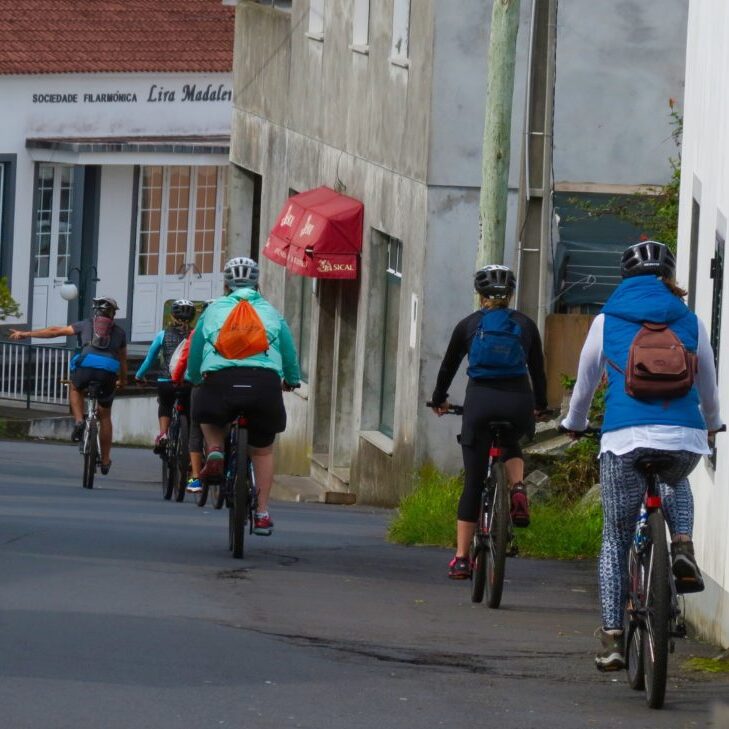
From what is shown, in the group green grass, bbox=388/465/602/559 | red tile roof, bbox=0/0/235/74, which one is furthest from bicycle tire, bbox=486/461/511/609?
red tile roof, bbox=0/0/235/74

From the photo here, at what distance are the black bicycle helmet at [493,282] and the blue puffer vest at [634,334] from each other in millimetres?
2745

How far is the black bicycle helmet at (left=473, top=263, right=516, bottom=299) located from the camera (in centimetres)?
1115

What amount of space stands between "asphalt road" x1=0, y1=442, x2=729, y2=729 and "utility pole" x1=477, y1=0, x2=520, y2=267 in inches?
95.0

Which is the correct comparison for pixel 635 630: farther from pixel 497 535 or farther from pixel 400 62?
pixel 400 62

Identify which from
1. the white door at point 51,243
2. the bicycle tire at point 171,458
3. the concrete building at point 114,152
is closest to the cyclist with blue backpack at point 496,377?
the bicycle tire at point 171,458

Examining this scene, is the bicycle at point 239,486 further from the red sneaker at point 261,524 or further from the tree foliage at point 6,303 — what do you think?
the tree foliage at point 6,303

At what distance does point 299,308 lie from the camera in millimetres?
27453

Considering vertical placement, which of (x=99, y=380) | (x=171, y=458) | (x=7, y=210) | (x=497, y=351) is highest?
(x=7, y=210)

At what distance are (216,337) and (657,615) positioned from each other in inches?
194

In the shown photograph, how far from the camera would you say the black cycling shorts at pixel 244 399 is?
40.5 ft

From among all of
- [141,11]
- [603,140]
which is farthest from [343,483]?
[141,11]

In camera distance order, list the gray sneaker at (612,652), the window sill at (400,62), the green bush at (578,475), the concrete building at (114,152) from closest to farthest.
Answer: the gray sneaker at (612,652)
the green bush at (578,475)
the window sill at (400,62)
the concrete building at (114,152)

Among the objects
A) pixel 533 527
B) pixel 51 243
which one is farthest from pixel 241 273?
pixel 51 243

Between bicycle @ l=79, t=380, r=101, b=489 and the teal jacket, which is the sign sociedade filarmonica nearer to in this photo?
bicycle @ l=79, t=380, r=101, b=489
